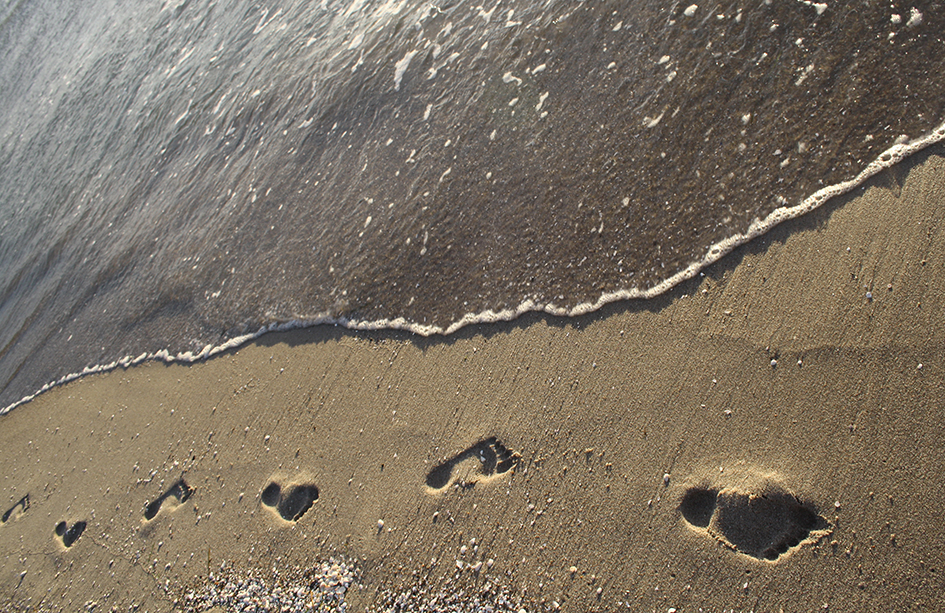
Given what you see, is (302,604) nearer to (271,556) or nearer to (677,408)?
(271,556)

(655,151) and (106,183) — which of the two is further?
(106,183)

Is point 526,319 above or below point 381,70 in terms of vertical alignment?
below

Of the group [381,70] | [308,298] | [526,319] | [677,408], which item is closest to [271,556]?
[308,298]

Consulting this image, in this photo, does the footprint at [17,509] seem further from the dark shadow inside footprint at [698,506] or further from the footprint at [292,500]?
the dark shadow inside footprint at [698,506]

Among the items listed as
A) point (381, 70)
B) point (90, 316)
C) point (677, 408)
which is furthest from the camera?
point (90, 316)

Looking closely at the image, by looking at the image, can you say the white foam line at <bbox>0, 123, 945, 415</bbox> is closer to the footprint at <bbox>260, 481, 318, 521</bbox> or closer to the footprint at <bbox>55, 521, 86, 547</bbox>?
the footprint at <bbox>260, 481, 318, 521</bbox>

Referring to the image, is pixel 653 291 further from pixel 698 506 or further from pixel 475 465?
pixel 475 465
